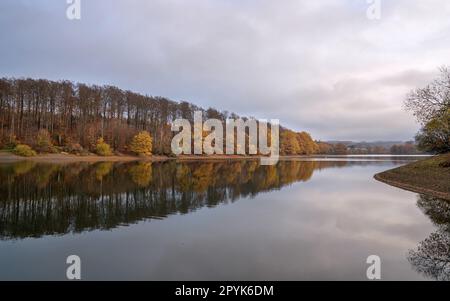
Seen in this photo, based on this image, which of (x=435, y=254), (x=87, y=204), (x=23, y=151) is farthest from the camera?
(x=23, y=151)

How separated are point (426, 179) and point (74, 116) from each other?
67062 millimetres

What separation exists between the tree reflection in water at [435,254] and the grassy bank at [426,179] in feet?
22.7

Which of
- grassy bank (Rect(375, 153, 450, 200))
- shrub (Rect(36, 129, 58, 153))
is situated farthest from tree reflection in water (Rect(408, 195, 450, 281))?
shrub (Rect(36, 129, 58, 153))

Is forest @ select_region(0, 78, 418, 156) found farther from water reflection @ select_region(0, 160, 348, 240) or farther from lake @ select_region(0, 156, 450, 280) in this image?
lake @ select_region(0, 156, 450, 280)

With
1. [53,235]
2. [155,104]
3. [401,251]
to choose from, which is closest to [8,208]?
[53,235]

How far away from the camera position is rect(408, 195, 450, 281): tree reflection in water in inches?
244

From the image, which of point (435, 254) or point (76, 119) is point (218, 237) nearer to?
point (435, 254)

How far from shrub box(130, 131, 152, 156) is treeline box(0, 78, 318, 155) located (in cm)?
273

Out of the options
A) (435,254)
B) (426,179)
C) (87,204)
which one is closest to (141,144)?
(87,204)

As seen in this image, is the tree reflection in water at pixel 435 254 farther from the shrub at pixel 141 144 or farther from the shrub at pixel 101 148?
the shrub at pixel 141 144

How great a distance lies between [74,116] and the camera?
2537 inches

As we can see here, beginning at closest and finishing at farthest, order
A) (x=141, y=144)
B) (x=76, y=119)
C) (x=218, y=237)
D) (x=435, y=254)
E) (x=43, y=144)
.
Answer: (x=435, y=254), (x=218, y=237), (x=43, y=144), (x=141, y=144), (x=76, y=119)

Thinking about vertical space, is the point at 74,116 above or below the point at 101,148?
above

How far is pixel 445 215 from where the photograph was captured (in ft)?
37.6
